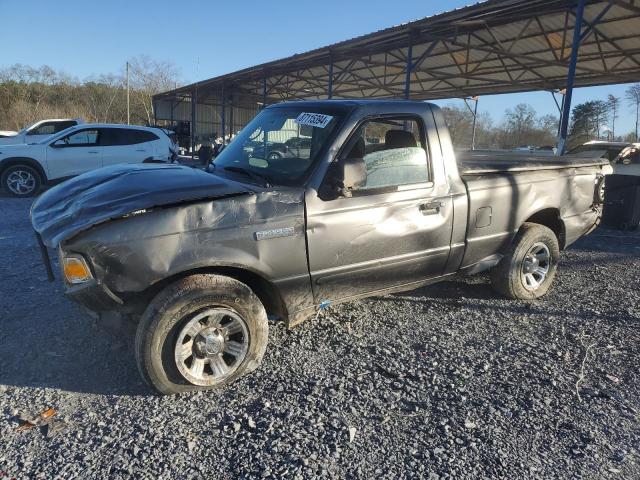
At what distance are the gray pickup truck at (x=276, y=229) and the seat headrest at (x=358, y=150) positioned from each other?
0.01 m

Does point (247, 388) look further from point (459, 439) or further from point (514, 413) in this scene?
point (514, 413)

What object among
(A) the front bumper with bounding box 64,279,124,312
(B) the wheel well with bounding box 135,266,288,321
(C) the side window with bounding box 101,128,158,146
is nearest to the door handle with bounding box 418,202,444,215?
(B) the wheel well with bounding box 135,266,288,321

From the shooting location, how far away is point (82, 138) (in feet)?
37.7

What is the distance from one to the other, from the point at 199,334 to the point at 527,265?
3.42 meters

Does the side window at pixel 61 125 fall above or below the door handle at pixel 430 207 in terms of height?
above

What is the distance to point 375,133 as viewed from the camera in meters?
3.82

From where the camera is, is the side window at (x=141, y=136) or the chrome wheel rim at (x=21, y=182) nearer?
the chrome wheel rim at (x=21, y=182)

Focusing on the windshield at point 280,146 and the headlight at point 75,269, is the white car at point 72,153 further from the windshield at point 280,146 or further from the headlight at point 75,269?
the headlight at point 75,269

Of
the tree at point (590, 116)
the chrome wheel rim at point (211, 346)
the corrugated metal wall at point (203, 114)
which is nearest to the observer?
the chrome wheel rim at point (211, 346)

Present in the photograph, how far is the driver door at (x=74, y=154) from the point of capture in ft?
36.5

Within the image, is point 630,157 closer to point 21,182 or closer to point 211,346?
point 211,346

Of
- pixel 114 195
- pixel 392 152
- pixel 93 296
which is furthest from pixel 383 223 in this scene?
pixel 93 296

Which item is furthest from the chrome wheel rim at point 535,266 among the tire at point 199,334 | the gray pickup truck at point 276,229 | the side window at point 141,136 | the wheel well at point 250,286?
the side window at point 141,136

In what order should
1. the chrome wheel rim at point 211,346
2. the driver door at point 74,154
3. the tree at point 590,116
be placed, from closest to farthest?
the chrome wheel rim at point 211,346 < the driver door at point 74,154 < the tree at point 590,116
